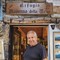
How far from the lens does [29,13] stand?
22.3 ft

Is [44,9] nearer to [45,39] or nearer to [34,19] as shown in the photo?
[34,19]

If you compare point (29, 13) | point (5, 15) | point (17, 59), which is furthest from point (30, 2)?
point (17, 59)

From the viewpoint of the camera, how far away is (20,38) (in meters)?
6.99

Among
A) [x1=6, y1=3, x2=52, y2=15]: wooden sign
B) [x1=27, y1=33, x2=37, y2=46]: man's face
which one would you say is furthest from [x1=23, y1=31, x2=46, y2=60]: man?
[x1=6, y1=3, x2=52, y2=15]: wooden sign

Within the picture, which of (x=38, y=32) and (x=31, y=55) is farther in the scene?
(x=38, y=32)

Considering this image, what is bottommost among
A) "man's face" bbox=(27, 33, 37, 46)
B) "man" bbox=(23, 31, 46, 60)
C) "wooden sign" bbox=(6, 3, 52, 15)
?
"man" bbox=(23, 31, 46, 60)

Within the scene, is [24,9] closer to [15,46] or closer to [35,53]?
[15,46]

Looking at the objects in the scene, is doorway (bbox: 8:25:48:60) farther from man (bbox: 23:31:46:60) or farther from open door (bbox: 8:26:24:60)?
man (bbox: 23:31:46:60)

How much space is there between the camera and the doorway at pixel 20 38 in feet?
22.7

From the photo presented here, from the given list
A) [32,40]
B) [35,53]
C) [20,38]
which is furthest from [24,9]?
[35,53]

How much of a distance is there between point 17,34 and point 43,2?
1048mm

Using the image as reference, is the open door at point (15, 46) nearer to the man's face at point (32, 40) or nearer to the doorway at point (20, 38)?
the doorway at point (20, 38)

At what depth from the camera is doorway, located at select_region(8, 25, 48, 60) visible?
6.93 meters

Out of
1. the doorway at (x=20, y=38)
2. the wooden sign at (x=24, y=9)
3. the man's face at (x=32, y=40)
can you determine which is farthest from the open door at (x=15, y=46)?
the man's face at (x=32, y=40)
